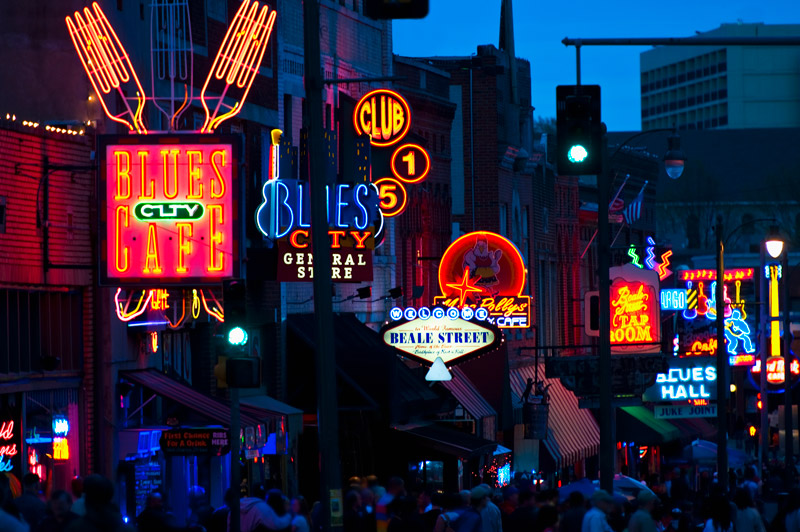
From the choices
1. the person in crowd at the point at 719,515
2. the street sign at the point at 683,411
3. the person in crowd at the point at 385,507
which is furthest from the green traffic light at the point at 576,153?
the street sign at the point at 683,411

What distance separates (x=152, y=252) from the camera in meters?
22.9

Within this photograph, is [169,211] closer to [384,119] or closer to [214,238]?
[214,238]

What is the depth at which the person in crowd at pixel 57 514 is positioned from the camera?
47.5 feet

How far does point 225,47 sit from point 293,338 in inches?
273

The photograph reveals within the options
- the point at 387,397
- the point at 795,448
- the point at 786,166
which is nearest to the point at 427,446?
the point at 387,397

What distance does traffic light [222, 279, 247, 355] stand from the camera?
57.8 feet

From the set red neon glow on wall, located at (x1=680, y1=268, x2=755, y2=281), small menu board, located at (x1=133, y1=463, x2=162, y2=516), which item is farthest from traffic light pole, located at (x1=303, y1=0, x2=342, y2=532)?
red neon glow on wall, located at (x1=680, y1=268, x2=755, y2=281)

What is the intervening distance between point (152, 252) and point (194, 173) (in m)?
1.28

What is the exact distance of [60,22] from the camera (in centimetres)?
2345

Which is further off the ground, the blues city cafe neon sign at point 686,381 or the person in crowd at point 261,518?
the person in crowd at point 261,518

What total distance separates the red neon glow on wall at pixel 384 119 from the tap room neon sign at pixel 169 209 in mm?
9366

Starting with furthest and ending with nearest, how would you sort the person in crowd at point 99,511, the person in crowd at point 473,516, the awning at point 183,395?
the awning at point 183,395
the person in crowd at point 473,516
the person in crowd at point 99,511

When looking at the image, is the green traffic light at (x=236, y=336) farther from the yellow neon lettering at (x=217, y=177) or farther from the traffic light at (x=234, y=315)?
the yellow neon lettering at (x=217, y=177)

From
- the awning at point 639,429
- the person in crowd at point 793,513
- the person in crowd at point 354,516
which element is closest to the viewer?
the person in crowd at point 354,516
